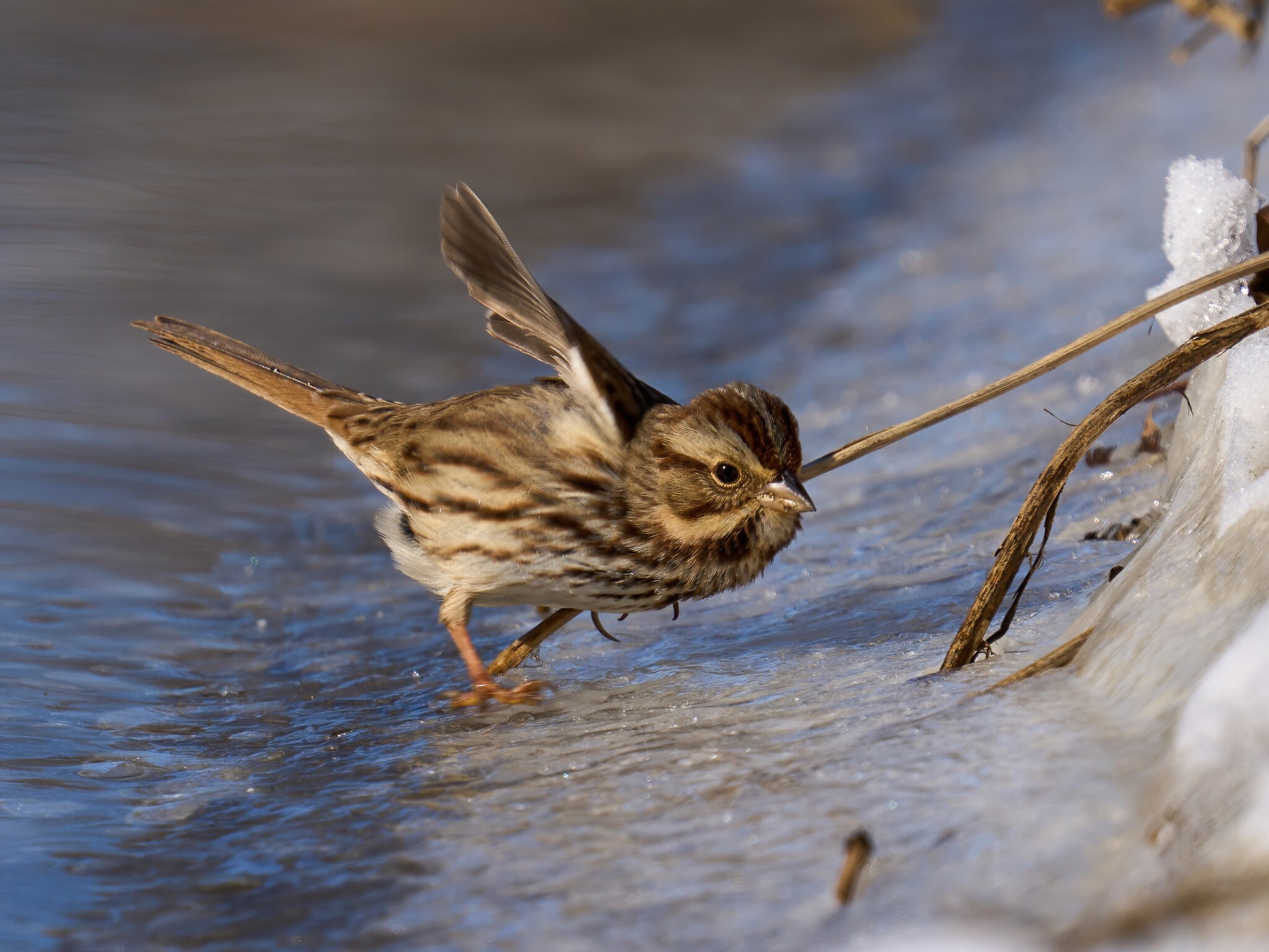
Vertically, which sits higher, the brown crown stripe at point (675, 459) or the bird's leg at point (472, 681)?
the brown crown stripe at point (675, 459)

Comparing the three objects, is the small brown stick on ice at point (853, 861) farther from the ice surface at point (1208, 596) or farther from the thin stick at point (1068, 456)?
the thin stick at point (1068, 456)

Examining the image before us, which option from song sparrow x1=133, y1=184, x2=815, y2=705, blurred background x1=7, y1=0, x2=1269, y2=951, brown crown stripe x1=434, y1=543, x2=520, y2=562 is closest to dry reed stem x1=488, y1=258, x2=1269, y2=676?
song sparrow x1=133, y1=184, x2=815, y2=705

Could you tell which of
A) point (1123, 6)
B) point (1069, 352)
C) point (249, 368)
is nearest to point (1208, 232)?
point (1069, 352)

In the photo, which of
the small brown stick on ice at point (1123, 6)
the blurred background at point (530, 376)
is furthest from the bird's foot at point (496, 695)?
the small brown stick on ice at point (1123, 6)

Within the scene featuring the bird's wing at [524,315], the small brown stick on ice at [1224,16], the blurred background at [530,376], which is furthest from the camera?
the small brown stick on ice at [1224,16]

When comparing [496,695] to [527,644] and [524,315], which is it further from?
[524,315]

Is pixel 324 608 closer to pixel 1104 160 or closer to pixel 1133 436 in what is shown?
pixel 1133 436

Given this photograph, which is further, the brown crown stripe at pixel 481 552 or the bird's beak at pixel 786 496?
the brown crown stripe at pixel 481 552

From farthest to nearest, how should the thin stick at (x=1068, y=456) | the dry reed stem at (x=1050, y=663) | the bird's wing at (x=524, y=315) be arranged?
the bird's wing at (x=524, y=315) → the thin stick at (x=1068, y=456) → the dry reed stem at (x=1050, y=663)

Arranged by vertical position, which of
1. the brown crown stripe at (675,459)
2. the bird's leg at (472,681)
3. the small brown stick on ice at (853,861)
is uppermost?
the brown crown stripe at (675,459)
